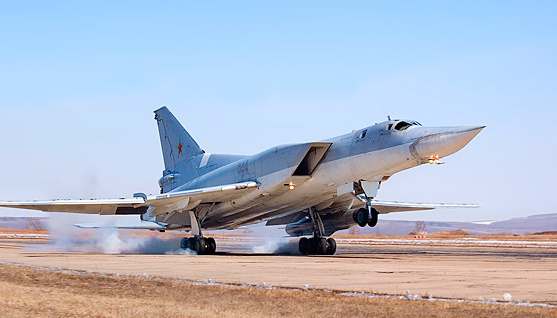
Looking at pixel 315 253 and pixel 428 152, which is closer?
pixel 428 152

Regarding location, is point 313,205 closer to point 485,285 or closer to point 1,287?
point 485,285

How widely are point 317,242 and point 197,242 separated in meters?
4.61

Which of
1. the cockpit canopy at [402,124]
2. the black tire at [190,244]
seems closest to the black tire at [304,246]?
the black tire at [190,244]

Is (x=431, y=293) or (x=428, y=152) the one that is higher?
(x=428, y=152)

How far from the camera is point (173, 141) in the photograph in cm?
3219

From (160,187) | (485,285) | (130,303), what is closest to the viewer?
(130,303)

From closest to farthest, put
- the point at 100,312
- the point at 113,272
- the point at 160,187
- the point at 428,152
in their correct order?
the point at 100,312, the point at 113,272, the point at 428,152, the point at 160,187

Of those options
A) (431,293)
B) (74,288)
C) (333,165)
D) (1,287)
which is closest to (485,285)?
(431,293)

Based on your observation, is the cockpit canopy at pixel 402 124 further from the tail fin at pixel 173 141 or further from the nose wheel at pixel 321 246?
the tail fin at pixel 173 141

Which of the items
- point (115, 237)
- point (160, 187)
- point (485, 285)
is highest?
point (160, 187)

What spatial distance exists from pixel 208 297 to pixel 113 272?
430 centimetres

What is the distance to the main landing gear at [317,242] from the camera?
26.6 m

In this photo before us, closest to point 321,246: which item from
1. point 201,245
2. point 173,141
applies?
point 201,245

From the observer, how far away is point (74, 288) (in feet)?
36.5
